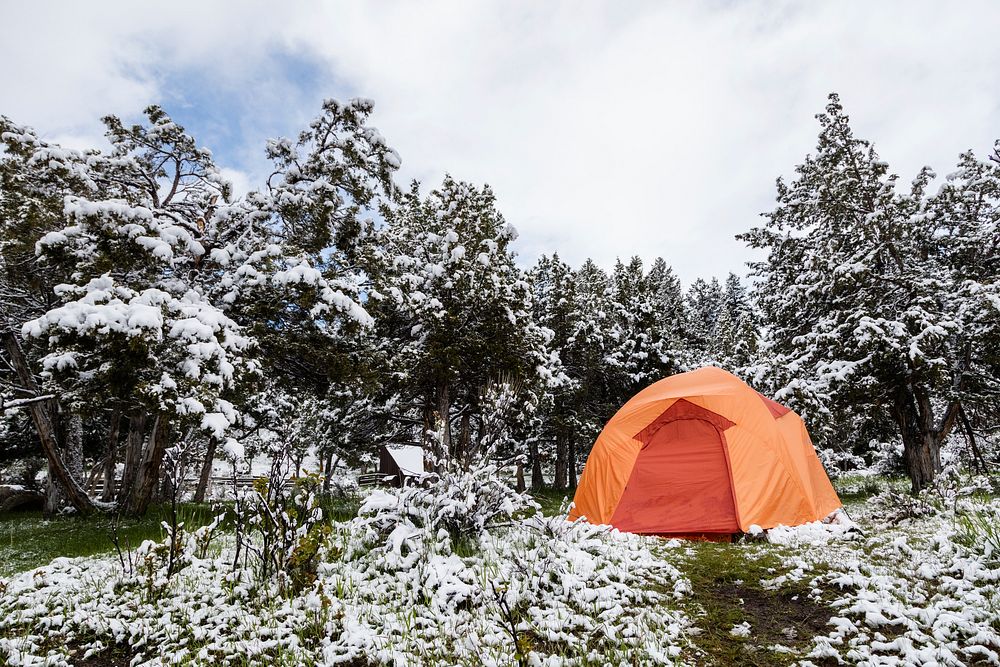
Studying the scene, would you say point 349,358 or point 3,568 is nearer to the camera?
point 3,568

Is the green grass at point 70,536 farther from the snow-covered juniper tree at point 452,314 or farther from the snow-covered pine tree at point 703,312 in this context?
the snow-covered pine tree at point 703,312

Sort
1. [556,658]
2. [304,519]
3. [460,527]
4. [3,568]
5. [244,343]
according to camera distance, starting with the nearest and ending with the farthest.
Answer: [556,658]
[304,519]
[460,527]
[3,568]
[244,343]

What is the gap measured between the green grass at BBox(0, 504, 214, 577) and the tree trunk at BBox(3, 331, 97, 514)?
18.0 inches

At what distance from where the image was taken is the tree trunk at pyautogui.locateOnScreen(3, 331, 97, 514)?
38.8ft

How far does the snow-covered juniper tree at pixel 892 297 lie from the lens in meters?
11.3

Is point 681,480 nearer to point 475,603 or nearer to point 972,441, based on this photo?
point 475,603

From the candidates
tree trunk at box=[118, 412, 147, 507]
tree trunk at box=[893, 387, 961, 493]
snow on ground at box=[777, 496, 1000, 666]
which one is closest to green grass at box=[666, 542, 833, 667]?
snow on ground at box=[777, 496, 1000, 666]

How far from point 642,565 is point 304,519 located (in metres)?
3.57

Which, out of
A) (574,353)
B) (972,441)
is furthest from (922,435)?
(574,353)

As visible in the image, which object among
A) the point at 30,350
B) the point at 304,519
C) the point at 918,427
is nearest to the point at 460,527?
the point at 304,519

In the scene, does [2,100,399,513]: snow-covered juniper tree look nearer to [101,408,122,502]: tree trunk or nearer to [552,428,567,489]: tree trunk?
[101,408,122,502]: tree trunk

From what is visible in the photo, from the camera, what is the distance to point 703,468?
8484 mm

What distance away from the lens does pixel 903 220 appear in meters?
12.4

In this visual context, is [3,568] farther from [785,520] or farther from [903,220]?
[903,220]
